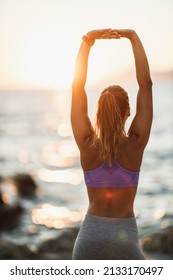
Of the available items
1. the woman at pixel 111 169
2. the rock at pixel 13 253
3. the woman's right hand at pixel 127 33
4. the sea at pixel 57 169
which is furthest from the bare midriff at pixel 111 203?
the sea at pixel 57 169

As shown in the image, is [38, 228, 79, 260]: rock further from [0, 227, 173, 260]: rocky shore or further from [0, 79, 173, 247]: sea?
[0, 79, 173, 247]: sea

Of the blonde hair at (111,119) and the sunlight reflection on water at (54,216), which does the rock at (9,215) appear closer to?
the sunlight reflection on water at (54,216)

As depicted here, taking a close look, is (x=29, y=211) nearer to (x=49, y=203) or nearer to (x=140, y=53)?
(x=49, y=203)

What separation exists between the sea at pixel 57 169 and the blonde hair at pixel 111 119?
3933 millimetres

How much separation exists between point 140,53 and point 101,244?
0.72m

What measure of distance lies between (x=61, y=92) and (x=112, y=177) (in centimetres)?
965

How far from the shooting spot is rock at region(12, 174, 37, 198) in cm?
643

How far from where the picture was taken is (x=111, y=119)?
1.61 metres

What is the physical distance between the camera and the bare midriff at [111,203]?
1.60 meters

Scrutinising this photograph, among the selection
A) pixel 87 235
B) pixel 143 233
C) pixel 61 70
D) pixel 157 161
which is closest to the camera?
pixel 87 235

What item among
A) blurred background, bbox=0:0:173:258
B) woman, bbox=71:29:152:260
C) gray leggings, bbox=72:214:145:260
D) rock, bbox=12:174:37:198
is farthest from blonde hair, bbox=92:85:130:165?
rock, bbox=12:174:37:198

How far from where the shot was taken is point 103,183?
1.60 meters

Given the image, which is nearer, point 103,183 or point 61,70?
point 103,183
